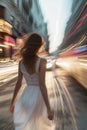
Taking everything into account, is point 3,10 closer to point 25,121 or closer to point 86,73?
point 86,73

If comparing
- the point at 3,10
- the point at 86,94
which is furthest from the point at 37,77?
the point at 3,10

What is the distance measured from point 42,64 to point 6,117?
4.01 meters

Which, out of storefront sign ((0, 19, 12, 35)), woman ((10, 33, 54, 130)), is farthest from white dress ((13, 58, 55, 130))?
storefront sign ((0, 19, 12, 35))

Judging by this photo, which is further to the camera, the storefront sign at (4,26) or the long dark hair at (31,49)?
the storefront sign at (4,26)

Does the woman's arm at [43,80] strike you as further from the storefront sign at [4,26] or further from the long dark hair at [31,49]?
the storefront sign at [4,26]

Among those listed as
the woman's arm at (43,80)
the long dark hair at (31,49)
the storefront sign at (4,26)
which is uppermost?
the storefront sign at (4,26)

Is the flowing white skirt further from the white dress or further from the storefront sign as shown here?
the storefront sign

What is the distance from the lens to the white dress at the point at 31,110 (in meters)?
3.30

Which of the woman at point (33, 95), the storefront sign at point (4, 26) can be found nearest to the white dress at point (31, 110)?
the woman at point (33, 95)

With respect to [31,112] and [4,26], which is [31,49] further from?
[4,26]

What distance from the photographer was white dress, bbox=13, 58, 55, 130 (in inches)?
130

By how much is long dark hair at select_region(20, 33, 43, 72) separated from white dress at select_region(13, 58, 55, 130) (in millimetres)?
77

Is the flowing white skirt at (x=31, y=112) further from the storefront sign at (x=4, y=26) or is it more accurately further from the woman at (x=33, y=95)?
the storefront sign at (x=4, y=26)

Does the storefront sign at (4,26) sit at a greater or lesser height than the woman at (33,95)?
greater
